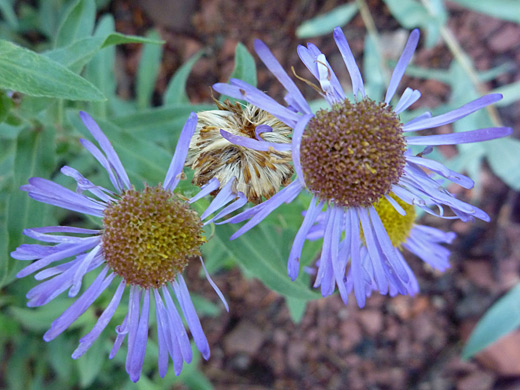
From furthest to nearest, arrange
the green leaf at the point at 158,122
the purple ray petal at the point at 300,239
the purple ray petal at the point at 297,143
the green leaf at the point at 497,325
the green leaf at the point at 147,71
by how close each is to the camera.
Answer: the green leaf at the point at 147,71 → the green leaf at the point at 497,325 → the green leaf at the point at 158,122 → the purple ray petal at the point at 300,239 → the purple ray petal at the point at 297,143

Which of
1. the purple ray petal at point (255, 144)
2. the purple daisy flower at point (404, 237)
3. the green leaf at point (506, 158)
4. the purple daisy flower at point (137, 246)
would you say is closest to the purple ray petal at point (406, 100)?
the purple daisy flower at point (404, 237)

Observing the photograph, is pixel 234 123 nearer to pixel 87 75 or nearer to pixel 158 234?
pixel 158 234

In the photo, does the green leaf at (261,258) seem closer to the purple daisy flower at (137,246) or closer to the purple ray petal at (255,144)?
the purple daisy flower at (137,246)

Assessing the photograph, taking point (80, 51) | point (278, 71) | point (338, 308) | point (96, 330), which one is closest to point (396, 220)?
point (278, 71)

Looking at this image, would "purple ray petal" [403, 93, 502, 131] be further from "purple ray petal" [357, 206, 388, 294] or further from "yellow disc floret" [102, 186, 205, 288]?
"yellow disc floret" [102, 186, 205, 288]

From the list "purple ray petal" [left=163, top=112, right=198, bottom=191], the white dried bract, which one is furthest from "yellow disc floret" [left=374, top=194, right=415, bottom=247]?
"purple ray petal" [left=163, top=112, right=198, bottom=191]

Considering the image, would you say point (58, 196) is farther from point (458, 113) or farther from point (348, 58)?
point (458, 113)
